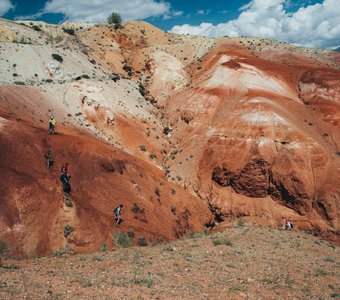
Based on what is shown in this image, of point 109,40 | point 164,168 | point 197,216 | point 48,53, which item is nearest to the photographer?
point 197,216

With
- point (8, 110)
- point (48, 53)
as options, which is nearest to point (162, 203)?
point (8, 110)

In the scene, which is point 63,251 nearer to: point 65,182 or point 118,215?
point 118,215

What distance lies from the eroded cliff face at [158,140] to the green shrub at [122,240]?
0.41 metres

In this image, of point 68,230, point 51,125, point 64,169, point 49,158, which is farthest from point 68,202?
point 51,125

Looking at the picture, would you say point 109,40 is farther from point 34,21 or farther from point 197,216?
point 197,216

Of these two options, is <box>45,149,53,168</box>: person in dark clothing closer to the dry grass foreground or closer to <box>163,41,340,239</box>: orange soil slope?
the dry grass foreground

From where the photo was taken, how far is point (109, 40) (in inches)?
2036

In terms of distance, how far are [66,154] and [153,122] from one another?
15.6m

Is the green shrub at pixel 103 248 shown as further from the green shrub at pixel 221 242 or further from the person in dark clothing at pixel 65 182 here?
the green shrub at pixel 221 242

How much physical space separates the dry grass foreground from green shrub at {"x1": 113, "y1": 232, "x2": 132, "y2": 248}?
165 inches

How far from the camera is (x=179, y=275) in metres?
11.7

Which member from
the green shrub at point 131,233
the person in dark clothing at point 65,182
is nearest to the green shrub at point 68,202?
the person in dark clothing at point 65,182

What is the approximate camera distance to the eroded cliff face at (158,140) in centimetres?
2031

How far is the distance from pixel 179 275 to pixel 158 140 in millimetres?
24678
